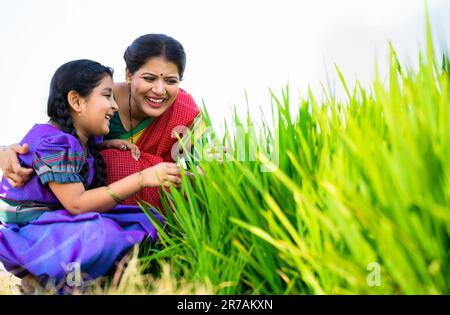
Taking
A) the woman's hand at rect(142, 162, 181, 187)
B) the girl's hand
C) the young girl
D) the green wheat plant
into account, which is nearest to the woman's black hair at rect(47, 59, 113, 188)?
the young girl

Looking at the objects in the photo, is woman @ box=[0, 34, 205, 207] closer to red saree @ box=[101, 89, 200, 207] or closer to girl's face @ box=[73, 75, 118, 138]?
red saree @ box=[101, 89, 200, 207]

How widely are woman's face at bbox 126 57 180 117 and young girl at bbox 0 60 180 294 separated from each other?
0.16 meters

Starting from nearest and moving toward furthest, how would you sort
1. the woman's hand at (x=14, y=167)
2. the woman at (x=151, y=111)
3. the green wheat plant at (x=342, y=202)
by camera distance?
1. the green wheat plant at (x=342, y=202)
2. the woman's hand at (x=14, y=167)
3. the woman at (x=151, y=111)

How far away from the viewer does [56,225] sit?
1881 millimetres

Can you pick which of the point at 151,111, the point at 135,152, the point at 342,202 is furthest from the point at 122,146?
the point at 342,202

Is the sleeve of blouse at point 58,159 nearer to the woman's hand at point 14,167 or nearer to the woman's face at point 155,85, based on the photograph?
the woman's hand at point 14,167

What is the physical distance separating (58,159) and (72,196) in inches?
4.9

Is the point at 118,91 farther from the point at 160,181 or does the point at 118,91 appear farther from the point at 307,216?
the point at 307,216

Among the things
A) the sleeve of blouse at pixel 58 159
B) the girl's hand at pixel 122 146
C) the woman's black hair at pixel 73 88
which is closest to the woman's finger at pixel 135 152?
the girl's hand at pixel 122 146

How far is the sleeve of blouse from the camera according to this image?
1.88m

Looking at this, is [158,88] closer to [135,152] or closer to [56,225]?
[135,152]

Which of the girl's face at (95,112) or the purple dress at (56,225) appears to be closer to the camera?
the purple dress at (56,225)

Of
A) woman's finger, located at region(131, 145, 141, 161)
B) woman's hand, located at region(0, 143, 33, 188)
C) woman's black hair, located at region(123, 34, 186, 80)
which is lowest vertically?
woman's hand, located at region(0, 143, 33, 188)

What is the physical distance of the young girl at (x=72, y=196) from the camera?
1833 mm
